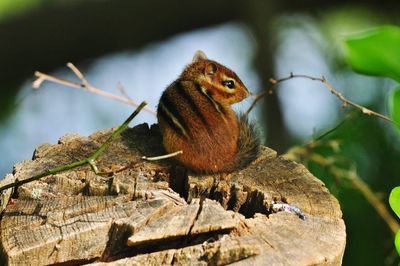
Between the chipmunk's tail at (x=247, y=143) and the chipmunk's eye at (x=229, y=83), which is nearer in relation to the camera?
the chipmunk's tail at (x=247, y=143)

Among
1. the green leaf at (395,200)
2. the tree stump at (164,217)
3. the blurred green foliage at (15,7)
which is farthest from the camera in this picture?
the blurred green foliage at (15,7)

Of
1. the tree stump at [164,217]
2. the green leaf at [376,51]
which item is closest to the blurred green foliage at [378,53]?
the green leaf at [376,51]

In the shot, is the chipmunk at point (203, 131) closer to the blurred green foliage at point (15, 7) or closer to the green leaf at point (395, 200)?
the green leaf at point (395, 200)

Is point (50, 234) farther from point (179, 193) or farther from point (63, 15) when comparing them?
point (63, 15)

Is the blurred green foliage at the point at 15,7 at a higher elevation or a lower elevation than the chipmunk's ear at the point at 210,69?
higher

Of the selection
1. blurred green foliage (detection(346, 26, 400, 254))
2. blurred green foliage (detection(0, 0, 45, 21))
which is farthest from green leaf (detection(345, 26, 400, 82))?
blurred green foliage (detection(0, 0, 45, 21))
